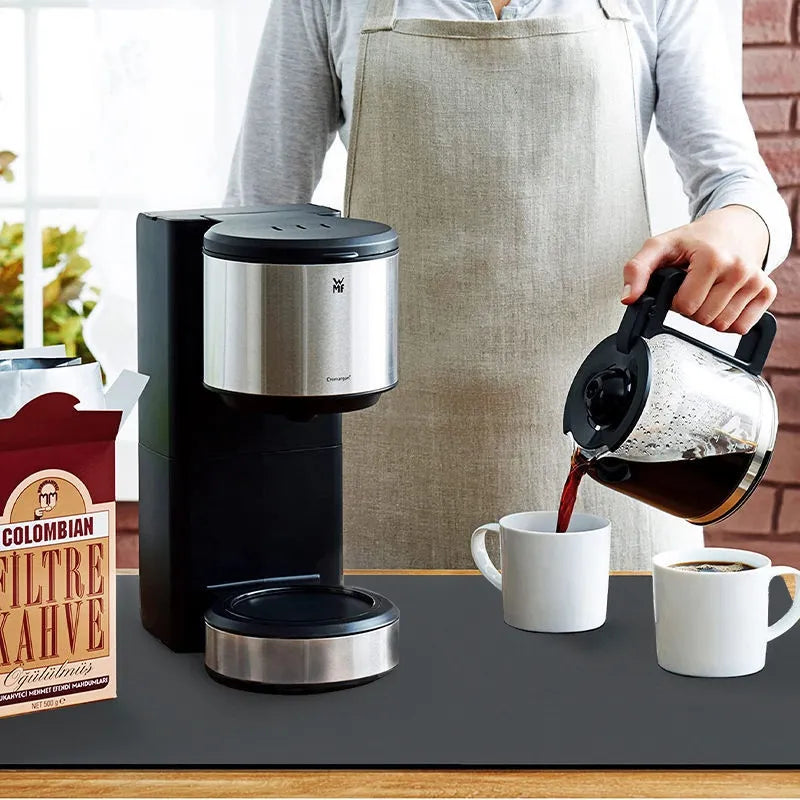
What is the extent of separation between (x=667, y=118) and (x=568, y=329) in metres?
0.26

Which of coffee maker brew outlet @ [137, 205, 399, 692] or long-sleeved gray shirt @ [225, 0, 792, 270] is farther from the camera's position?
long-sleeved gray shirt @ [225, 0, 792, 270]

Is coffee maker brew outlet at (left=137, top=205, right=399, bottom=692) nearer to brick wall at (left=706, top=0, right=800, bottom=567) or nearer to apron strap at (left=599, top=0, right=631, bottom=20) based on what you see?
apron strap at (left=599, top=0, right=631, bottom=20)

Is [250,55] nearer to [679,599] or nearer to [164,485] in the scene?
[164,485]

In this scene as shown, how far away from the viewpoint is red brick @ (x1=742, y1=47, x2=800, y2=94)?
1847mm

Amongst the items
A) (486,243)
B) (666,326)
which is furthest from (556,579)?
(486,243)

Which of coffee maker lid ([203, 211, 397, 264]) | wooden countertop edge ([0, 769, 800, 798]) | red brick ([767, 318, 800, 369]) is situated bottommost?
wooden countertop edge ([0, 769, 800, 798])

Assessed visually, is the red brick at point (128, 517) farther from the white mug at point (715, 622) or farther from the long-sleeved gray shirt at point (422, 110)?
the white mug at point (715, 622)

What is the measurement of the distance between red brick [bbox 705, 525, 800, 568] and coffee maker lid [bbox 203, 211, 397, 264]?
128 centimetres

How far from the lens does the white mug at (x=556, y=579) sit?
895mm

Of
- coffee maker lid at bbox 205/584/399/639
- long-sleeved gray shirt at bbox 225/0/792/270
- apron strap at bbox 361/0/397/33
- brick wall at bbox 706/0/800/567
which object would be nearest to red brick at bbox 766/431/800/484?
brick wall at bbox 706/0/800/567

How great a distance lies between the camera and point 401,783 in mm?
656

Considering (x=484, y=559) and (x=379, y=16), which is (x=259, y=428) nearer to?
(x=484, y=559)

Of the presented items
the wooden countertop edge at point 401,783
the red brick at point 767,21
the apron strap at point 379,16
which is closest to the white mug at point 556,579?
the wooden countertop edge at point 401,783

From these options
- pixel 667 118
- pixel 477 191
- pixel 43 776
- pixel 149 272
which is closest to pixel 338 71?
pixel 477 191
